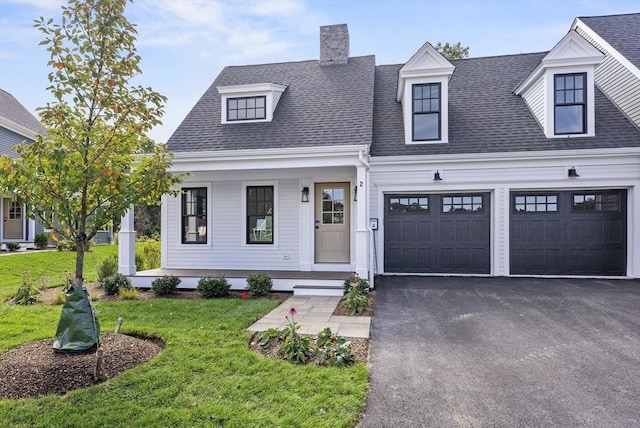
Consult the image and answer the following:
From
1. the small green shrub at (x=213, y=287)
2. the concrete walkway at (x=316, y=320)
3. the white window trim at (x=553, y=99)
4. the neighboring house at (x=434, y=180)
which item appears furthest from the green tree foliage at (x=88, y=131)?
the white window trim at (x=553, y=99)

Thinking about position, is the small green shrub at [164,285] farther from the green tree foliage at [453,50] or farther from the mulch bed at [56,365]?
the green tree foliage at [453,50]

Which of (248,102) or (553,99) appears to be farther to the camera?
(248,102)

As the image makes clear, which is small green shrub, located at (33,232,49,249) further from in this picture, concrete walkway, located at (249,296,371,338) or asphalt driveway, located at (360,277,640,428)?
asphalt driveway, located at (360,277,640,428)

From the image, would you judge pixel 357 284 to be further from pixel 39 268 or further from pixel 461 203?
pixel 39 268

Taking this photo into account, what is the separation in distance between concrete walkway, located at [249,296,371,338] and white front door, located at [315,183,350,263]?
2.38 m

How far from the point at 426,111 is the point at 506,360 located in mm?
7089

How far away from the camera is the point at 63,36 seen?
3.74 metres

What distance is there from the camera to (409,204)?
9492mm

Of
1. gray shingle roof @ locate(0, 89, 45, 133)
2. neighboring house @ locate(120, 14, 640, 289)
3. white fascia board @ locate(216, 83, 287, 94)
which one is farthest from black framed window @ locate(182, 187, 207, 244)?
gray shingle roof @ locate(0, 89, 45, 133)

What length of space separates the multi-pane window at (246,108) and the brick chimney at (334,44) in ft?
9.72

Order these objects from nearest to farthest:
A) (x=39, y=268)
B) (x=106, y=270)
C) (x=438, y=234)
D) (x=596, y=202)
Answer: (x=106, y=270) < (x=596, y=202) < (x=438, y=234) < (x=39, y=268)

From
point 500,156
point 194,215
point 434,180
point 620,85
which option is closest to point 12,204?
point 194,215

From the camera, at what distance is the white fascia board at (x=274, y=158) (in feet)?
24.7

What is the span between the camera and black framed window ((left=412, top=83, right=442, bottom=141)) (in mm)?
9508
